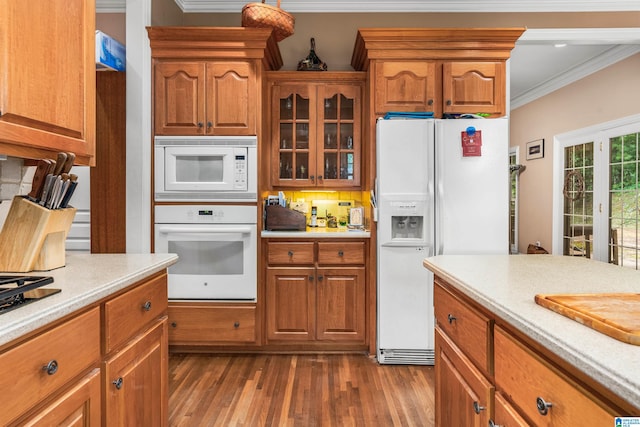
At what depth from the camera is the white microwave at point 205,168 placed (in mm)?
2852

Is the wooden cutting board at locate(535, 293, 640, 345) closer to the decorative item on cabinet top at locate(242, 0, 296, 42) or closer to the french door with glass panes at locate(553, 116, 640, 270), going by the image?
the decorative item on cabinet top at locate(242, 0, 296, 42)

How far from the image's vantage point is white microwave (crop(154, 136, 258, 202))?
2.85 meters

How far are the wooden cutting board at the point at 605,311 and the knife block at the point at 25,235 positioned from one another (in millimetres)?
1558

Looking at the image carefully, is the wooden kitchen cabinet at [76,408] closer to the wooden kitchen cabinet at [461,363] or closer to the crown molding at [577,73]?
the wooden kitchen cabinet at [461,363]

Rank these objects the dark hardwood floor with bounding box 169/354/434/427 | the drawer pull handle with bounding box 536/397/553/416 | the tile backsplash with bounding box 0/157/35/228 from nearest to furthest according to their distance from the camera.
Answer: the drawer pull handle with bounding box 536/397/553/416, the tile backsplash with bounding box 0/157/35/228, the dark hardwood floor with bounding box 169/354/434/427

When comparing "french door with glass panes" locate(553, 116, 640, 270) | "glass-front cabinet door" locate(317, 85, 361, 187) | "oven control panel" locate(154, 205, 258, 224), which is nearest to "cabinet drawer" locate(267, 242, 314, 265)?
"oven control panel" locate(154, 205, 258, 224)

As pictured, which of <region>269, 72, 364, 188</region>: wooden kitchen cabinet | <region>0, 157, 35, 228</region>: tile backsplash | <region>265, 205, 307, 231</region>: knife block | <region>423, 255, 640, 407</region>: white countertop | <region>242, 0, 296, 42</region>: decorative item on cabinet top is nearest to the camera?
<region>423, 255, 640, 407</region>: white countertop

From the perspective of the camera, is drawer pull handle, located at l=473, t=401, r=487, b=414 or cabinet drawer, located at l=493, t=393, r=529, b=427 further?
drawer pull handle, located at l=473, t=401, r=487, b=414

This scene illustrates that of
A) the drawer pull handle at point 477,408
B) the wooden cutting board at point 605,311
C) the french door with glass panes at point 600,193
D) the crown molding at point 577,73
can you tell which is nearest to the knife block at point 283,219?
the drawer pull handle at point 477,408

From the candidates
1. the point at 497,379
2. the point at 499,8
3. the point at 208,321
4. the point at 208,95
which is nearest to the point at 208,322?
the point at 208,321

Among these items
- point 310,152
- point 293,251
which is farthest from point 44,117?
point 310,152

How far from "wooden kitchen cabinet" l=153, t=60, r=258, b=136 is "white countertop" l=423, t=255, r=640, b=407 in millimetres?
1891

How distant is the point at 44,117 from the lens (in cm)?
133

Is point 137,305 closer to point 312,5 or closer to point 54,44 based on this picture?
point 54,44
